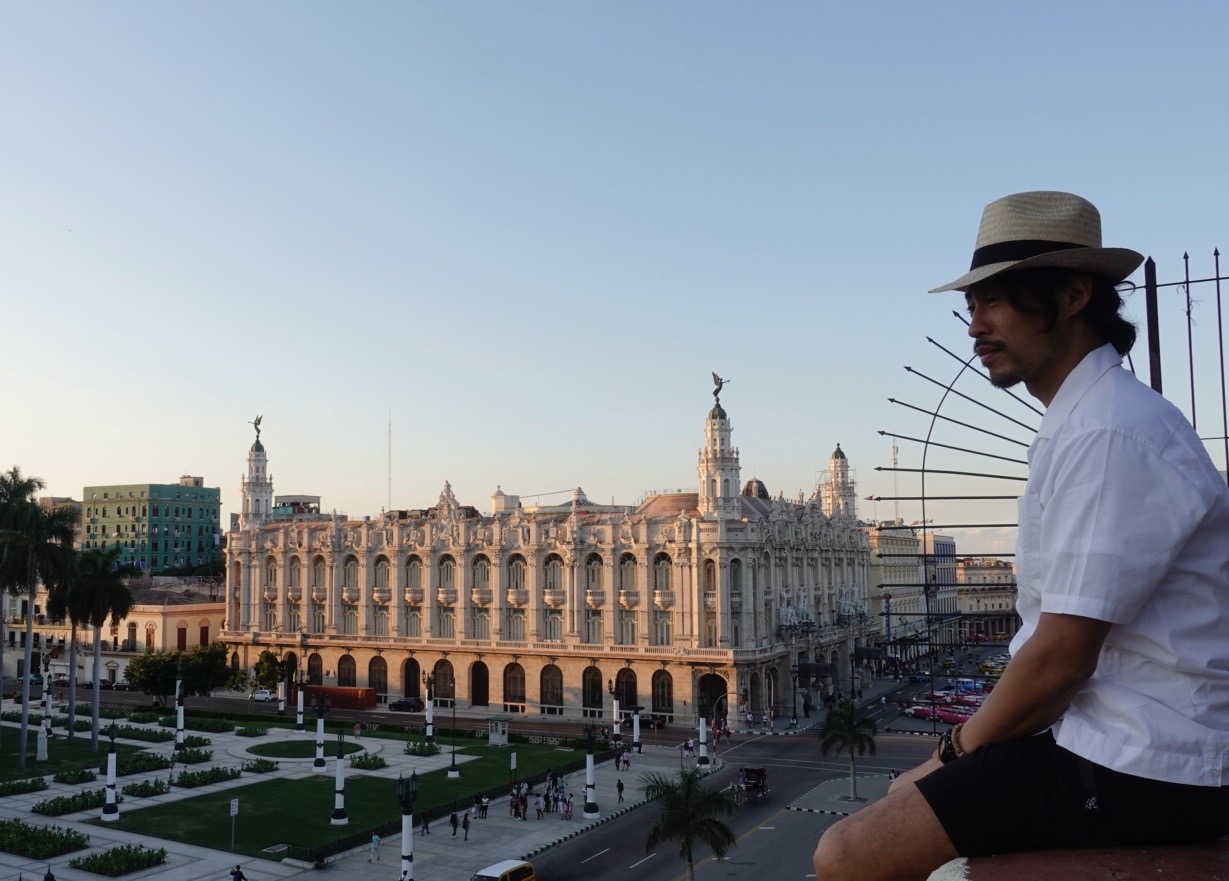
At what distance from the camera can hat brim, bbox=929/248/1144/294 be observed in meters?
4.50

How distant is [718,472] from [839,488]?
34.4 meters

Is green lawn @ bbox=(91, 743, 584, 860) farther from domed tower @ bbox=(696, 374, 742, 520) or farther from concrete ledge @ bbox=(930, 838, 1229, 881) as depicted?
concrete ledge @ bbox=(930, 838, 1229, 881)

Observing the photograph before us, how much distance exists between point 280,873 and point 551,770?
16446 millimetres

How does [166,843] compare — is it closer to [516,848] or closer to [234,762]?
[516,848]

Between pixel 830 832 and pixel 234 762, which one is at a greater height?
pixel 830 832

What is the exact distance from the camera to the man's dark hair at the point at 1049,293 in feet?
15.3

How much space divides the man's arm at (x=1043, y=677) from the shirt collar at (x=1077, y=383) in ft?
2.65

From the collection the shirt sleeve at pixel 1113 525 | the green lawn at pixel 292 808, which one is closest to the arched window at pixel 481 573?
the green lawn at pixel 292 808

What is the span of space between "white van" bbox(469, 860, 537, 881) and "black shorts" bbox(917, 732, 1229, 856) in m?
31.7

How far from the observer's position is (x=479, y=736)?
66875 millimetres

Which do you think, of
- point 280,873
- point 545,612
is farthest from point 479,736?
point 280,873

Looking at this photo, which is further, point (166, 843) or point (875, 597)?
point (875, 597)

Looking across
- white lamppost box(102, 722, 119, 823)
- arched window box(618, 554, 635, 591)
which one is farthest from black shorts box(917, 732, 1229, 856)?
arched window box(618, 554, 635, 591)

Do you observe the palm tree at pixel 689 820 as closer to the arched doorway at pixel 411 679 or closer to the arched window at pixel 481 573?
the arched window at pixel 481 573
